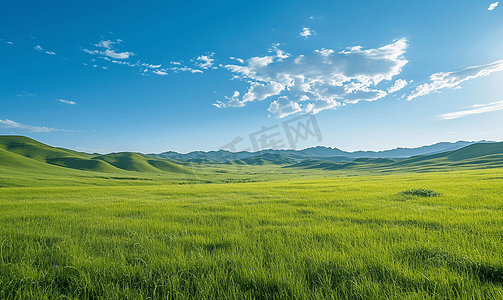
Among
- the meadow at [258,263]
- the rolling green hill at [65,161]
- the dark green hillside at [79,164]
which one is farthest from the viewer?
the dark green hillside at [79,164]

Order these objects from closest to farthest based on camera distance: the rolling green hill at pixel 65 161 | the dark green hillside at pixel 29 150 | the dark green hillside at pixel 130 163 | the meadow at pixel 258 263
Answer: the meadow at pixel 258 263, the rolling green hill at pixel 65 161, the dark green hillside at pixel 29 150, the dark green hillside at pixel 130 163

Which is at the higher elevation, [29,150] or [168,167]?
[29,150]

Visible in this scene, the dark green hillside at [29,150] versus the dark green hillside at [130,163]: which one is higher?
the dark green hillside at [29,150]

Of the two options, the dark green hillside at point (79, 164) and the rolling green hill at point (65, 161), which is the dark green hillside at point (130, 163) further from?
the dark green hillside at point (79, 164)

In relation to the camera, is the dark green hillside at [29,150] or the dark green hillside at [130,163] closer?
the dark green hillside at [29,150]

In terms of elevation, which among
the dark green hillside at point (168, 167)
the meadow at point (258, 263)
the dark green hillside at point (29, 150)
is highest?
the dark green hillside at point (29, 150)

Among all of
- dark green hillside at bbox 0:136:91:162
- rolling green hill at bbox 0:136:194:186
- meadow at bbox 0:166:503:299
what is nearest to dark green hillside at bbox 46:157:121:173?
rolling green hill at bbox 0:136:194:186

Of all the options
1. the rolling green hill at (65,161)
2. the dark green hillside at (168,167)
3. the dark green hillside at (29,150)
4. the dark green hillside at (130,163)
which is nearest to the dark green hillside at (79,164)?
the rolling green hill at (65,161)

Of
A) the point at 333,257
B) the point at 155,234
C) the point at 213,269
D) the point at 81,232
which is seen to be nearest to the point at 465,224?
the point at 333,257

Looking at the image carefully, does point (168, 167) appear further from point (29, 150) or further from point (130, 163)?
point (29, 150)

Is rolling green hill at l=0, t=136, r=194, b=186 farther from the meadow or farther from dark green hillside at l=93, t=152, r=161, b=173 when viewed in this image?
the meadow

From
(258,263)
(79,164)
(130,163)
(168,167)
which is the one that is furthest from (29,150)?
(258,263)

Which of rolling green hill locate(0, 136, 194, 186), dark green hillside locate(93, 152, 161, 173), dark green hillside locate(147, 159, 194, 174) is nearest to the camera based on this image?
rolling green hill locate(0, 136, 194, 186)

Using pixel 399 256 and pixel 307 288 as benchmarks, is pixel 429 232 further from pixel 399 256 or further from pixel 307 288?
pixel 307 288
